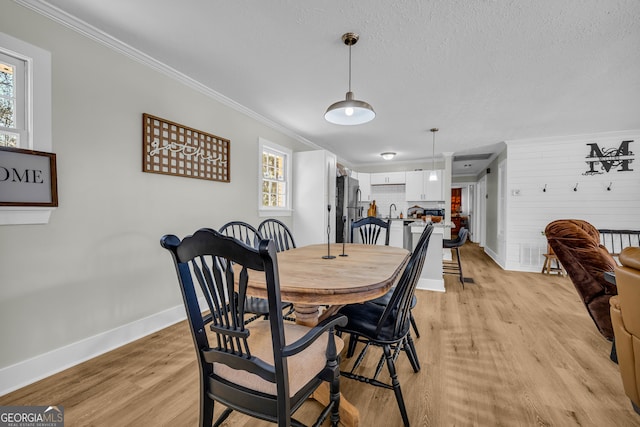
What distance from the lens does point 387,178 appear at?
274 inches

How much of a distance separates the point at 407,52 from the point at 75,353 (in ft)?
11.1

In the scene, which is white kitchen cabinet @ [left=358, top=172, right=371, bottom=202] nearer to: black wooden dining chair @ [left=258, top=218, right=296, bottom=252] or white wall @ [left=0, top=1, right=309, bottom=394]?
black wooden dining chair @ [left=258, top=218, right=296, bottom=252]

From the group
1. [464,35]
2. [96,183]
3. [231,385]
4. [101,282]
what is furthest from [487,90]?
[101,282]

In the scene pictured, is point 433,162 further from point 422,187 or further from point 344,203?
point 344,203

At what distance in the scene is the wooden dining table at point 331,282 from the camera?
1.21 m

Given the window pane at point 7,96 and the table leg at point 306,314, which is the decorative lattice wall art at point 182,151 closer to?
the window pane at point 7,96

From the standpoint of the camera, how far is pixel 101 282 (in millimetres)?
2123

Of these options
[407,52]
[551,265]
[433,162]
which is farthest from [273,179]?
[551,265]

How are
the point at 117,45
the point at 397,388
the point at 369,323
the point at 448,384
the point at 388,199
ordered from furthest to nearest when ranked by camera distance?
the point at 388,199
the point at 117,45
the point at 448,384
the point at 369,323
the point at 397,388

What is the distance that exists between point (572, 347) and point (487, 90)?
253 centimetres

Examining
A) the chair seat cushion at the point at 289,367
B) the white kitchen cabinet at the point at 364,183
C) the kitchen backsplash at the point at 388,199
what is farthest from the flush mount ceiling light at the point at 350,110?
the kitchen backsplash at the point at 388,199

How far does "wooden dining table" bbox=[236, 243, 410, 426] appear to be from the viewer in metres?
1.21

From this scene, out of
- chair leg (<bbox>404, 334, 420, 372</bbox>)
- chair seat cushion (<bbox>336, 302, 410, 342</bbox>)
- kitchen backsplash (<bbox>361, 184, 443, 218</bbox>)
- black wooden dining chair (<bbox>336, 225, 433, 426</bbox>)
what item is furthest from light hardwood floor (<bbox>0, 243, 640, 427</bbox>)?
kitchen backsplash (<bbox>361, 184, 443, 218</bbox>)

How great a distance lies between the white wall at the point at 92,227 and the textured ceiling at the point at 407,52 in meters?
0.26
